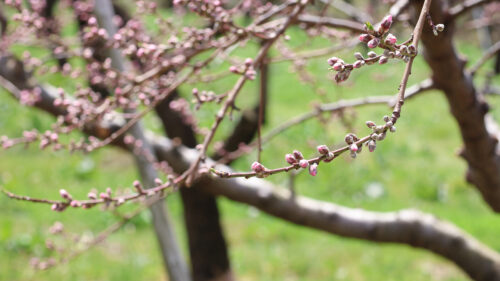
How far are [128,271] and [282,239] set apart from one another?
1.83 meters

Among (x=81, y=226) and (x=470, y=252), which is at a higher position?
(x=470, y=252)

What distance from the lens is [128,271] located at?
5.94 meters

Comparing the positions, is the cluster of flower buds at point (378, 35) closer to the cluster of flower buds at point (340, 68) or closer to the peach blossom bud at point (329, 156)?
the cluster of flower buds at point (340, 68)

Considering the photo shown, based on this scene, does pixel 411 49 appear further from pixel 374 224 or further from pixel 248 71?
pixel 374 224

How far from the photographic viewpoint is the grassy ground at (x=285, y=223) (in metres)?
6.00

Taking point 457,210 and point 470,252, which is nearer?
point 470,252

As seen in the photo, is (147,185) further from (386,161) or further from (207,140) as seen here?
(386,161)

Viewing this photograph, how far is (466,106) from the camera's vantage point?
2.42 metres

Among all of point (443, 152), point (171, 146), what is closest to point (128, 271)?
point (171, 146)

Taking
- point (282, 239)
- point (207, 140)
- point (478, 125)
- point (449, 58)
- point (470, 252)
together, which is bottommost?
point (282, 239)

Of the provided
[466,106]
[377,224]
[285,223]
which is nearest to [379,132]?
[466,106]

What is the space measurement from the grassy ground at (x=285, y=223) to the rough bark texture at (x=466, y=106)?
125cm

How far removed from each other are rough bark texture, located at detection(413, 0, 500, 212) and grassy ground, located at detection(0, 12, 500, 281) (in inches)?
49.2

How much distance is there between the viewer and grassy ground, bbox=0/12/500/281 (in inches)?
236
